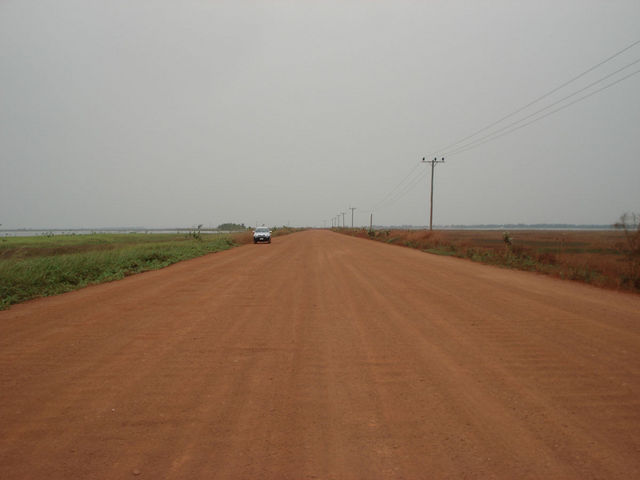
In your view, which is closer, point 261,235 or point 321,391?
point 321,391

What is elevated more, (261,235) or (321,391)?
(261,235)

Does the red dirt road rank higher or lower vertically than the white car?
lower

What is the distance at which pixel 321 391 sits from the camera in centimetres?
418

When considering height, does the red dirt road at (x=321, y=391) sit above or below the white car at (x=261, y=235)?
below

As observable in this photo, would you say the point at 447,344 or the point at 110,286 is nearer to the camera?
the point at 447,344

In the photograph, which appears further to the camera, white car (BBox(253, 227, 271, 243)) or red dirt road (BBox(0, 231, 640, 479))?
white car (BBox(253, 227, 271, 243))

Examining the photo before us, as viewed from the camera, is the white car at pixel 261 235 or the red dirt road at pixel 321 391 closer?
the red dirt road at pixel 321 391

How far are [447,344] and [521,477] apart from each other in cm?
311

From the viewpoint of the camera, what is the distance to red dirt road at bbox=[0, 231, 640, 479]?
9.71 feet

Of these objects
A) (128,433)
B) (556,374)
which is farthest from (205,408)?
(556,374)

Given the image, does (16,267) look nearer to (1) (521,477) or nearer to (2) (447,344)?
(2) (447,344)

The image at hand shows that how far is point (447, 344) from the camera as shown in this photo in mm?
5820

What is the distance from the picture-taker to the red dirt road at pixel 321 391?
2961mm

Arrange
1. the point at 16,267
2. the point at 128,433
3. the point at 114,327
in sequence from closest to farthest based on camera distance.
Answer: the point at 128,433
the point at 114,327
the point at 16,267
